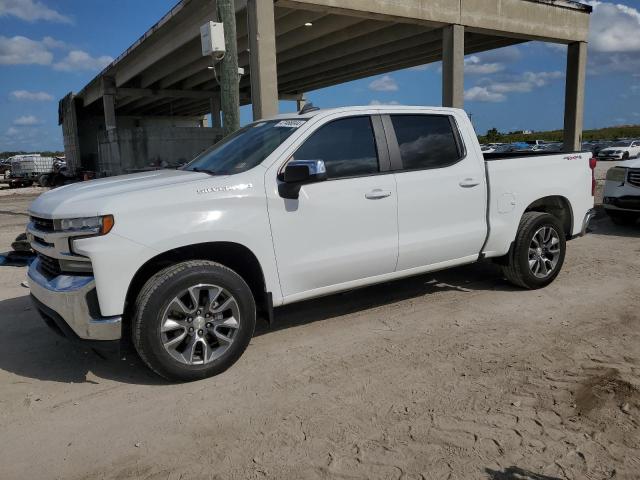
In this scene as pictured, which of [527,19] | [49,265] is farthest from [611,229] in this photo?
[527,19]

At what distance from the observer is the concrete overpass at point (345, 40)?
1184cm

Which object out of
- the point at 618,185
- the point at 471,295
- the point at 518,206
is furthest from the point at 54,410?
the point at 618,185

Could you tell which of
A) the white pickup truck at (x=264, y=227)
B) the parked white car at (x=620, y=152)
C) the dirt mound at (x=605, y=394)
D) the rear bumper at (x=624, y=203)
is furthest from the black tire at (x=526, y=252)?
the parked white car at (x=620, y=152)

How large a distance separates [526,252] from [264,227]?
303cm

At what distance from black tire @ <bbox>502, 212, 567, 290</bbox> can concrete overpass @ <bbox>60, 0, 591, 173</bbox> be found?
Answer: 7.09 metres

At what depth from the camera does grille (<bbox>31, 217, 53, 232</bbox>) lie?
3740 millimetres

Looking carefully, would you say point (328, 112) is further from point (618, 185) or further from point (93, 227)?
point (618, 185)

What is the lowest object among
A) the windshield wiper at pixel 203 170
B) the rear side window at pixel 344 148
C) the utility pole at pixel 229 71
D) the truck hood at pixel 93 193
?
the truck hood at pixel 93 193

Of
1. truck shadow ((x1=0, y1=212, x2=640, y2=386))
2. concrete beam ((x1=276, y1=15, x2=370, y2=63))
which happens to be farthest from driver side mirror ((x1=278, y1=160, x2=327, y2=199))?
concrete beam ((x1=276, y1=15, x2=370, y2=63))

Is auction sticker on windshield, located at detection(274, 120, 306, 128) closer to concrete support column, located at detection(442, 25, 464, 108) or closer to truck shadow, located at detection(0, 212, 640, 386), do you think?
truck shadow, located at detection(0, 212, 640, 386)

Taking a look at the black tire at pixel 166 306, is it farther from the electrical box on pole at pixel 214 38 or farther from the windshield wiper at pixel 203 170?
the electrical box on pole at pixel 214 38

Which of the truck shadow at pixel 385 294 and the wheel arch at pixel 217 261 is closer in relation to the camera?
the wheel arch at pixel 217 261

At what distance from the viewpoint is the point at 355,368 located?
3938 millimetres

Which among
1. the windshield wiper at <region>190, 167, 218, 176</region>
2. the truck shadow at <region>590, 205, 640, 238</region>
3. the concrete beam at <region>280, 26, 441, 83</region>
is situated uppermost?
the concrete beam at <region>280, 26, 441, 83</region>
